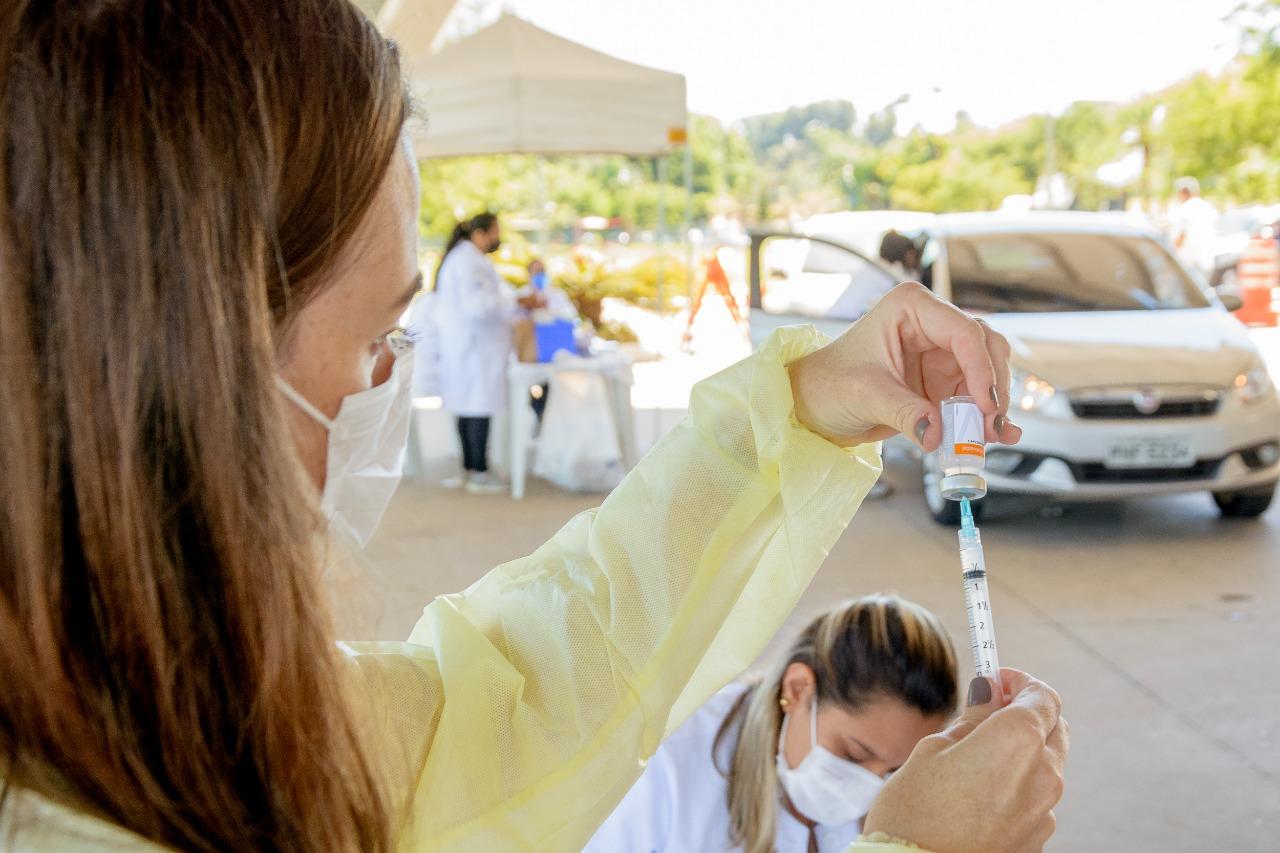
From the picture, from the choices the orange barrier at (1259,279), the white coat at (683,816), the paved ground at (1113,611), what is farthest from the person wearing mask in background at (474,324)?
the orange barrier at (1259,279)

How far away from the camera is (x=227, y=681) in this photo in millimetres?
793

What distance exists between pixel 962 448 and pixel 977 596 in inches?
9.9

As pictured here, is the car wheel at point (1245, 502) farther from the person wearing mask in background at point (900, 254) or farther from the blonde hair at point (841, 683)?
the blonde hair at point (841, 683)

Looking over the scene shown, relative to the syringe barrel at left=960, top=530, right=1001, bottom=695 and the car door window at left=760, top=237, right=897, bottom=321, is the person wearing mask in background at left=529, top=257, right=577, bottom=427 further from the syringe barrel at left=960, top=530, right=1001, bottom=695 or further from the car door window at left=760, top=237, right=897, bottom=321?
the syringe barrel at left=960, top=530, right=1001, bottom=695

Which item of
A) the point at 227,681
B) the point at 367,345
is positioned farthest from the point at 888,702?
the point at 227,681

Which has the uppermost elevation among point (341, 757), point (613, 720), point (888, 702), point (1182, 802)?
point (341, 757)

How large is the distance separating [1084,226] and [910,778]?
6277 mm

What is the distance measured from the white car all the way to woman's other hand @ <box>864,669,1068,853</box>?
4.66m

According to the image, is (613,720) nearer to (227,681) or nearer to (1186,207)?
(227,681)

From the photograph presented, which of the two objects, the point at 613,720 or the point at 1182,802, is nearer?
the point at 613,720

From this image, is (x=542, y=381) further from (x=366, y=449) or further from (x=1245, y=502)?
(x=366, y=449)

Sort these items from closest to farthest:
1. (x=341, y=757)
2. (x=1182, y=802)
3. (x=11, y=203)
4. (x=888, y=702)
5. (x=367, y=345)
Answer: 1. (x=11, y=203)
2. (x=341, y=757)
3. (x=367, y=345)
4. (x=888, y=702)
5. (x=1182, y=802)

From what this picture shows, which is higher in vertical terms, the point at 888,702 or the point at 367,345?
the point at 367,345

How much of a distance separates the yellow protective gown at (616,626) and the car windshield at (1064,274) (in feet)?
17.0
